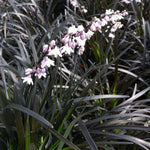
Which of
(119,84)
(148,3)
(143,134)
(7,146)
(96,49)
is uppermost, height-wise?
(148,3)

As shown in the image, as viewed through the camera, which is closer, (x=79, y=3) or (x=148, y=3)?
(x=148, y=3)

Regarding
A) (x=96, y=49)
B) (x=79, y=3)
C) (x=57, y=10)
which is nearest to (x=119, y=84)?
(x=96, y=49)

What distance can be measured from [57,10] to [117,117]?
235 cm

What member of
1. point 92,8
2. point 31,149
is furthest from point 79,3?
point 31,149

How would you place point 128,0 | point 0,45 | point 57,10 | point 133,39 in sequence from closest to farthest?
point 0,45, point 133,39, point 128,0, point 57,10

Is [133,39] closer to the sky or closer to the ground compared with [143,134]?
closer to the sky

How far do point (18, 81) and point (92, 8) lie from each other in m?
1.53

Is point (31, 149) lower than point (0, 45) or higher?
lower

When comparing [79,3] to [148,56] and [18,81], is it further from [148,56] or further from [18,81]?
[18,81]

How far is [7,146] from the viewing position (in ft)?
3.69

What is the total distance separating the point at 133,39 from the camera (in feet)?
7.30

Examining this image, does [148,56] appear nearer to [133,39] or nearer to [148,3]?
[133,39]

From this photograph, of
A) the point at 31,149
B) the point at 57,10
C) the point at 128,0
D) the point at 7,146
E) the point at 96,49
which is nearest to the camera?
the point at 31,149

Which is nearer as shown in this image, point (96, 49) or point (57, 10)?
point (96, 49)
